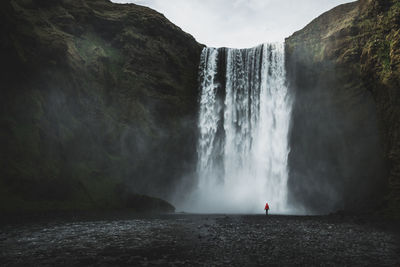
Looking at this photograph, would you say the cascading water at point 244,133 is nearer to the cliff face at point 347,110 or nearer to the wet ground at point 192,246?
the cliff face at point 347,110

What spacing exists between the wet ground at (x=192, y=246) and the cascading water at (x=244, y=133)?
2228cm

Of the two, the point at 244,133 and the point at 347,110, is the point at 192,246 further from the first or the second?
the point at 244,133

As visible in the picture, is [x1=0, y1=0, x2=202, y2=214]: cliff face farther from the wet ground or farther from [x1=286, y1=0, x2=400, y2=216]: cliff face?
[x1=286, y1=0, x2=400, y2=216]: cliff face

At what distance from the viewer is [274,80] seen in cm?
4481

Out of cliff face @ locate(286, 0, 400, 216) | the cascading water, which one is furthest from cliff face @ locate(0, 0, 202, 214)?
cliff face @ locate(286, 0, 400, 216)

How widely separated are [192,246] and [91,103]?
1146 inches

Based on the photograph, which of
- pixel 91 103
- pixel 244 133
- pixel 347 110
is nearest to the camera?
pixel 347 110

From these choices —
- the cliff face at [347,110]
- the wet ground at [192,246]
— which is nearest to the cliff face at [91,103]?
the wet ground at [192,246]

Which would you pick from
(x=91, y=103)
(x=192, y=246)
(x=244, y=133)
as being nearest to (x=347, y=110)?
(x=244, y=133)

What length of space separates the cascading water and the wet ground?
73.1 feet

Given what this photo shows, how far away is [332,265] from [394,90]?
81.3 ft

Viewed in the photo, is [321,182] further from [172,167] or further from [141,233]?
[141,233]

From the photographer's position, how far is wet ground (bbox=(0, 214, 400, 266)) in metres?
10.5

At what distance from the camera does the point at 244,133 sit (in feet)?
150
